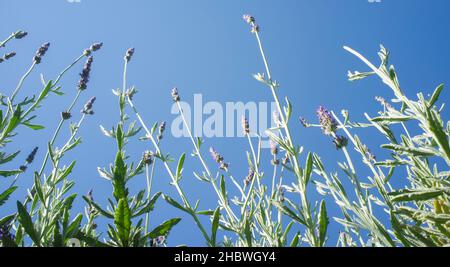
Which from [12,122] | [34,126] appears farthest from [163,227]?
[34,126]

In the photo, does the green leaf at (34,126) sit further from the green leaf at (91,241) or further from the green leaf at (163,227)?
the green leaf at (163,227)

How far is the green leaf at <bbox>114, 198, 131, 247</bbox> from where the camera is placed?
30.0 inches

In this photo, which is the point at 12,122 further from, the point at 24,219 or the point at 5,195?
the point at 24,219

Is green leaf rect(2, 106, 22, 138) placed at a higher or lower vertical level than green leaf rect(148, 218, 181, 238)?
higher

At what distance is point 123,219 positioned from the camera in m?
0.78

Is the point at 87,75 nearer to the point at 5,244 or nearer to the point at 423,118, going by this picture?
the point at 5,244

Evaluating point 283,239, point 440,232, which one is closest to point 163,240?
point 283,239

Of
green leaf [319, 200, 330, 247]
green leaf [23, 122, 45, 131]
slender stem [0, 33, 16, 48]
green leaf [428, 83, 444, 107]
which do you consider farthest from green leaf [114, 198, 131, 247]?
slender stem [0, 33, 16, 48]

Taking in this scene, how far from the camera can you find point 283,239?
57.2 inches

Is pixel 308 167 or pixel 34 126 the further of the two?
pixel 34 126

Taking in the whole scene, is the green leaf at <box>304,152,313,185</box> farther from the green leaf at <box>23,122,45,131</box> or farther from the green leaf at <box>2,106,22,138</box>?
the green leaf at <box>23,122,45,131</box>
